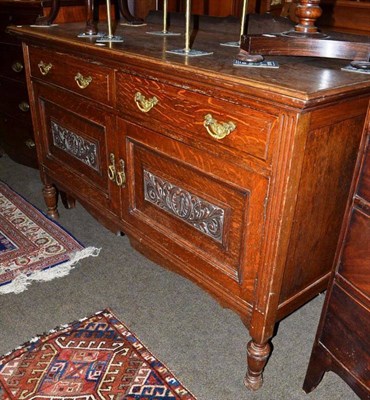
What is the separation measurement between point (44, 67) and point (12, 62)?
833 millimetres

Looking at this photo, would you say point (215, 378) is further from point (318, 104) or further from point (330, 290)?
point (318, 104)

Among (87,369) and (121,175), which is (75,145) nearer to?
(121,175)

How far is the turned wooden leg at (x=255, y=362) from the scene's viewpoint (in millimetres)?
1264

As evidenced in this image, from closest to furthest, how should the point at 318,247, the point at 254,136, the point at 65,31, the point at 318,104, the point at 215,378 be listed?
1. the point at 318,104
2. the point at 254,136
3. the point at 318,247
4. the point at 215,378
5. the point at 65,31

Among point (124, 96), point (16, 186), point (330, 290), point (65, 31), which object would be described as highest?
point (65, 31)

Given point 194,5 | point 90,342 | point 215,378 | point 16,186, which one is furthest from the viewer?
point 16,186

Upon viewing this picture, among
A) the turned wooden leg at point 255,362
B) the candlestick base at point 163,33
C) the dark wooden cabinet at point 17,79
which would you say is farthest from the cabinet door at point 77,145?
the turned wooden leg at point 255,362

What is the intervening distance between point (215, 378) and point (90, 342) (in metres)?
0.45

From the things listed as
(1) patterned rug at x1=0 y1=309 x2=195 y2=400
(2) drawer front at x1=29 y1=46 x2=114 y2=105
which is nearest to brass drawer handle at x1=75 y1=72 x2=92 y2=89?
(2) drawer front at x1=29 y1=46 x2=114 y2=105

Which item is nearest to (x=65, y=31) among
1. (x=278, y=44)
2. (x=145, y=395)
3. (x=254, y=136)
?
(x=278, y=44)

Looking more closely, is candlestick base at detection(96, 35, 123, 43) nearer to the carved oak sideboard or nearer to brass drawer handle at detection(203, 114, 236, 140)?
the carved oak sideboard

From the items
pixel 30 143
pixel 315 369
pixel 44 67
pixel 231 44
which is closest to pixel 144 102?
pixel 231 44

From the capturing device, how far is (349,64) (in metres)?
1.19

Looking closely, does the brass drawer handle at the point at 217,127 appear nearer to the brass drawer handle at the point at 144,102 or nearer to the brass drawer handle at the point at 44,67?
the brass drawer handle at the point at 144,102
